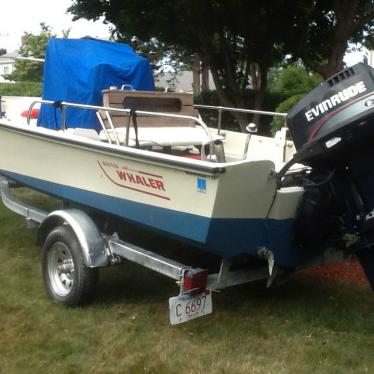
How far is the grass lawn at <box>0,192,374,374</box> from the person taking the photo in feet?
13.4

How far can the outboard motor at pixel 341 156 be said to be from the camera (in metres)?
3.66

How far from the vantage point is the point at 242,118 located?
32.4 feet

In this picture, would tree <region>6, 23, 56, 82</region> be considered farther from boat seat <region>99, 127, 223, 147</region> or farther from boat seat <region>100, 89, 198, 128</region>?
boat seat <region>99, 127, 223, 147</region>

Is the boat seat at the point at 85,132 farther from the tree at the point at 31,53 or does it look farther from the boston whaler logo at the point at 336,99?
the tree at the point at 31,53

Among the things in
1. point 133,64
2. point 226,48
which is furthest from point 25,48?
point 133,64

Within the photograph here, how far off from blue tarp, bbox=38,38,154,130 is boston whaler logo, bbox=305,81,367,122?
2.65 meters

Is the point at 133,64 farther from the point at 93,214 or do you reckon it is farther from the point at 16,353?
the point at 16,353

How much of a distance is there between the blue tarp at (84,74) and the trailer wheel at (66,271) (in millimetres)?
1384

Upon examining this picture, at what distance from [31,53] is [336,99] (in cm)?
4163

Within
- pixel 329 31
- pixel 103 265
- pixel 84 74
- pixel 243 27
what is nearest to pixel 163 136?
pixel 84 74

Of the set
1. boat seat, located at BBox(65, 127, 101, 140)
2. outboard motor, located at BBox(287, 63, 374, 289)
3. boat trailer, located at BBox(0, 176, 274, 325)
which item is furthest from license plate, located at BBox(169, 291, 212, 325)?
boat seat, located at BBox(65, 127, 101, 140)

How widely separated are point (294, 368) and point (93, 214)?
7.14 feet

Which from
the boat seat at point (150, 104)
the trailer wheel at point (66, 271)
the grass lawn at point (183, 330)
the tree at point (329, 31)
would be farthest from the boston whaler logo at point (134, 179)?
the tree at point (329, 31)

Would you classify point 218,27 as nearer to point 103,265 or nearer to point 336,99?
point 103,265
